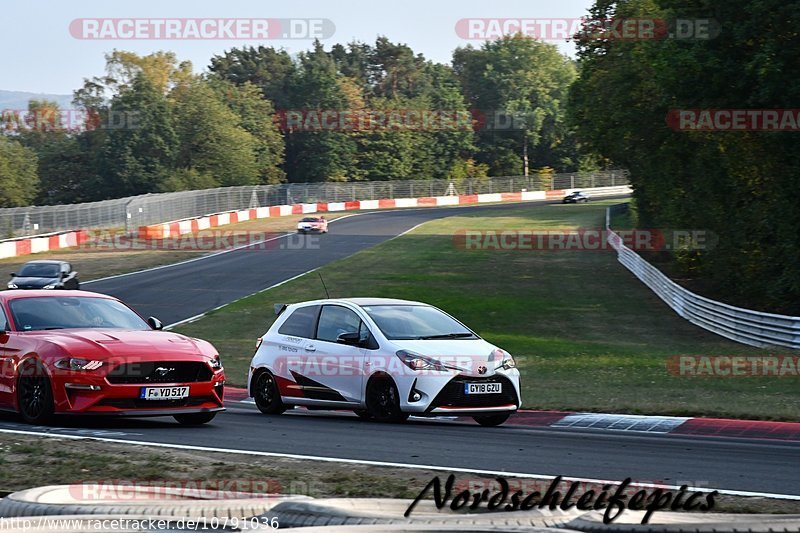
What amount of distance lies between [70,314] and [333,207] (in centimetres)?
8383

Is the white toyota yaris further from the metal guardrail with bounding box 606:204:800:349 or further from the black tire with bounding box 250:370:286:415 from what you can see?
the metal guardrail with bounding box 606:204:800:349

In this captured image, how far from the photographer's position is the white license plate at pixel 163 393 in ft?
38.2

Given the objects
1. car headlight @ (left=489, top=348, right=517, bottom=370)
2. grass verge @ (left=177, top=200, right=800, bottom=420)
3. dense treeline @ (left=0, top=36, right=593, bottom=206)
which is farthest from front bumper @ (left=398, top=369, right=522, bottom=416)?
dense treeline @ (left=0, top=36, right=593, bottom=206)

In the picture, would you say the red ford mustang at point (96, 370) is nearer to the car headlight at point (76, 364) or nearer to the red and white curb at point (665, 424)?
the car headlight at point (76, 364)

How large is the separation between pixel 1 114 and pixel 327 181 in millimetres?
36340

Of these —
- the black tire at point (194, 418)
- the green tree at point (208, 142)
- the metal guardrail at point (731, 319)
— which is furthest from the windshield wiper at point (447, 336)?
the green tree at point (208, 142)

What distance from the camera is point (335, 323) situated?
1405cm

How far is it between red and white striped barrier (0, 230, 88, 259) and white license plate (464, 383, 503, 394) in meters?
41.5

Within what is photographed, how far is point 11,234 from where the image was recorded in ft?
179

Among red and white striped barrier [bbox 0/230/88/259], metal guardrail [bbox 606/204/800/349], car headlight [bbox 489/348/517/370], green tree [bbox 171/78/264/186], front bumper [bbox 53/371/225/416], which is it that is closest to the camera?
front bumper [bbox 53/371/225/416]

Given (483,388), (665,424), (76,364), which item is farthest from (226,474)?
(665,424)

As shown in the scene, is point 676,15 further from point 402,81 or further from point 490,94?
point 402,81

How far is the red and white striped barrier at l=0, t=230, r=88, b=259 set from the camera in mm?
50750

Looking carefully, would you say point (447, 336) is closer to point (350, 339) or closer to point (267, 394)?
point (350, 339)
